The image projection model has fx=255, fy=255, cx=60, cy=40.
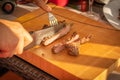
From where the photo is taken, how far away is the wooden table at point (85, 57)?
1.38 meters

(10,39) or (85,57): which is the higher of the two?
(10,39)

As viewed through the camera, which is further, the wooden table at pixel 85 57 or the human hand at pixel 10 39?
the wooden table at pixel 85 57

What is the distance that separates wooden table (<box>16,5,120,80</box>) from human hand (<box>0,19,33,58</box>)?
0.54 meters

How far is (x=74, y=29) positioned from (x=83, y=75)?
475mm

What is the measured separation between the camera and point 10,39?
2.72 feet

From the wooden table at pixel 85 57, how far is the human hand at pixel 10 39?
539 millimetres

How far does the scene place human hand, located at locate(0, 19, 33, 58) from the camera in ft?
2.69

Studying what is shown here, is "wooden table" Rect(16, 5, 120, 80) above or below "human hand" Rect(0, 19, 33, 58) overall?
below

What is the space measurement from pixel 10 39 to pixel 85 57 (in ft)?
2.40

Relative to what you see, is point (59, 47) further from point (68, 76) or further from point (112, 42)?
point (112, 42)

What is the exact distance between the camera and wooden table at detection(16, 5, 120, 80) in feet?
4.52

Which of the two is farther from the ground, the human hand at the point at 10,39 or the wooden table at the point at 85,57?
the human hand at the point at 10,39

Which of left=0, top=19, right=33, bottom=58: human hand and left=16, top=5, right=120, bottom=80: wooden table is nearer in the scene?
left=0, top=19, right=33, bottom=58: human hand

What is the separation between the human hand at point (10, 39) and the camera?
2.69 ft
